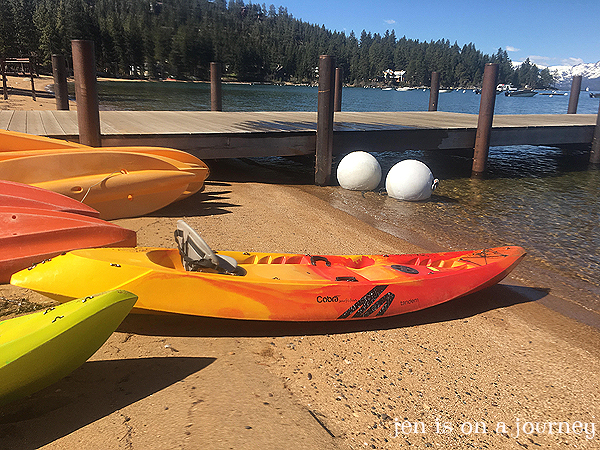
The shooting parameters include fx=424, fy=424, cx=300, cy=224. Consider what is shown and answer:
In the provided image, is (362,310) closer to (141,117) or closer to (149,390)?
(149,390)

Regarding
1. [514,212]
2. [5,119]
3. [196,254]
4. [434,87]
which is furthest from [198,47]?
[196,254]

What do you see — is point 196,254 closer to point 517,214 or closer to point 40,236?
point 40,236

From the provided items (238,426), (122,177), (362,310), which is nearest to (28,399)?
(238,426)

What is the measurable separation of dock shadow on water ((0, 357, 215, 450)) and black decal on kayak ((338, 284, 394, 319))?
1468 mm

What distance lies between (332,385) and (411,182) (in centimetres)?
782

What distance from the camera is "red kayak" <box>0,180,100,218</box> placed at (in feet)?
17.7

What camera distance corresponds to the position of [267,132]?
11375 millimetres

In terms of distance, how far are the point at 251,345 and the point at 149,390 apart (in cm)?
108

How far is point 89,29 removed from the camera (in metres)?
91.5

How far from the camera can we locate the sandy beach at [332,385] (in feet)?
9.41

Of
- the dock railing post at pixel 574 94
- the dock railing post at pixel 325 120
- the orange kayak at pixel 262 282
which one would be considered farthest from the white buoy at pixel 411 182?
the dock railing post at pixel 574 94

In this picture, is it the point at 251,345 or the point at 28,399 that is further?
the point at 251,345

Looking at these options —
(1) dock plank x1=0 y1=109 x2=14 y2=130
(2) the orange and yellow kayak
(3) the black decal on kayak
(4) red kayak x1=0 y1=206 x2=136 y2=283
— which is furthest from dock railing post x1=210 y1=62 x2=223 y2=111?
(3) the black decal on kayak

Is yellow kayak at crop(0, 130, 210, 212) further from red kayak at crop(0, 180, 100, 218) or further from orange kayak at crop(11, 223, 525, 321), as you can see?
orange kayak at crop(11, 223, 525, 321)
